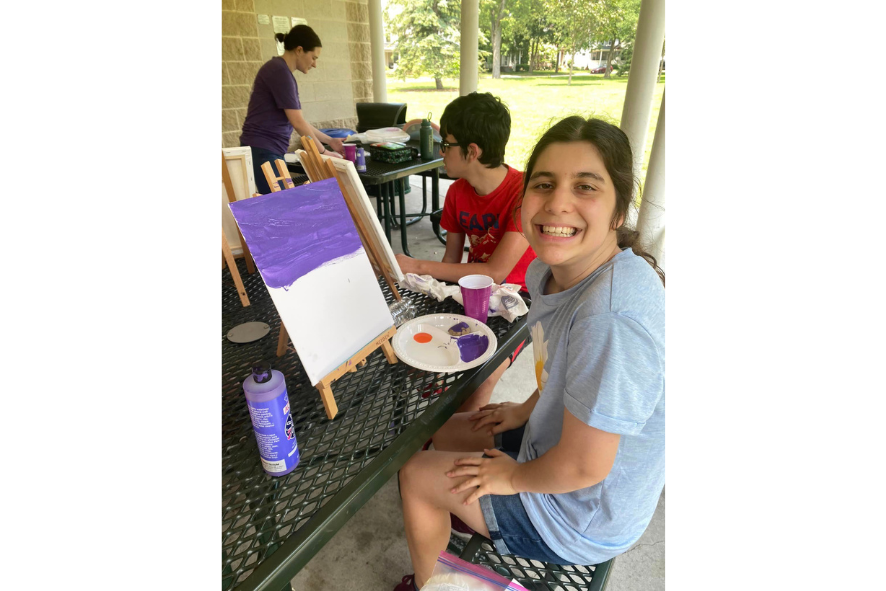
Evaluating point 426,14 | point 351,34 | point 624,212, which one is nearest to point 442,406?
point 624,212

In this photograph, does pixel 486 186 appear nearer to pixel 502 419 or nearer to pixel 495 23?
pixel 502 419

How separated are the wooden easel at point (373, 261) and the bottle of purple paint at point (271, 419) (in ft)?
0.51

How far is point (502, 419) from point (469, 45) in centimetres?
508

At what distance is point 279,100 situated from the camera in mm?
3516

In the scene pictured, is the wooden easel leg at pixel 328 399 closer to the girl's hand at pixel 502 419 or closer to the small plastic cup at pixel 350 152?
the girl's hand at pixel 502 419

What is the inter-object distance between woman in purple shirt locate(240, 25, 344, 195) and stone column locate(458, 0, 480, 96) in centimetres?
225

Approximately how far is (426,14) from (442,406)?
14.9 meters

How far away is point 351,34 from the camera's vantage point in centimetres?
655

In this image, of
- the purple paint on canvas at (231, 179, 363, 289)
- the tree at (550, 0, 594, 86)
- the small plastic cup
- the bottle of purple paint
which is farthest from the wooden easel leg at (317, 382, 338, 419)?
the tree at (550, 0, 594, 86)

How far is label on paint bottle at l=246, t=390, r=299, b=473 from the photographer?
34.3 inches

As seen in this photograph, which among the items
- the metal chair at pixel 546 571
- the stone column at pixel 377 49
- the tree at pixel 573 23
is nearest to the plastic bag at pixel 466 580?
the metal chair at pixel 546 571

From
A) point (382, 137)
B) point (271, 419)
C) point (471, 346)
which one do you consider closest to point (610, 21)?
point (382, 137)

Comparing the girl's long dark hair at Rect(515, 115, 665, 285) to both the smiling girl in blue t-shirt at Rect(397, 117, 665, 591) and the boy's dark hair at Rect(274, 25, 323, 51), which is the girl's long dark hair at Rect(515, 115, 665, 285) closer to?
the smiling girl in blue t-shirt at Rect(397, 117, 665, 591)
